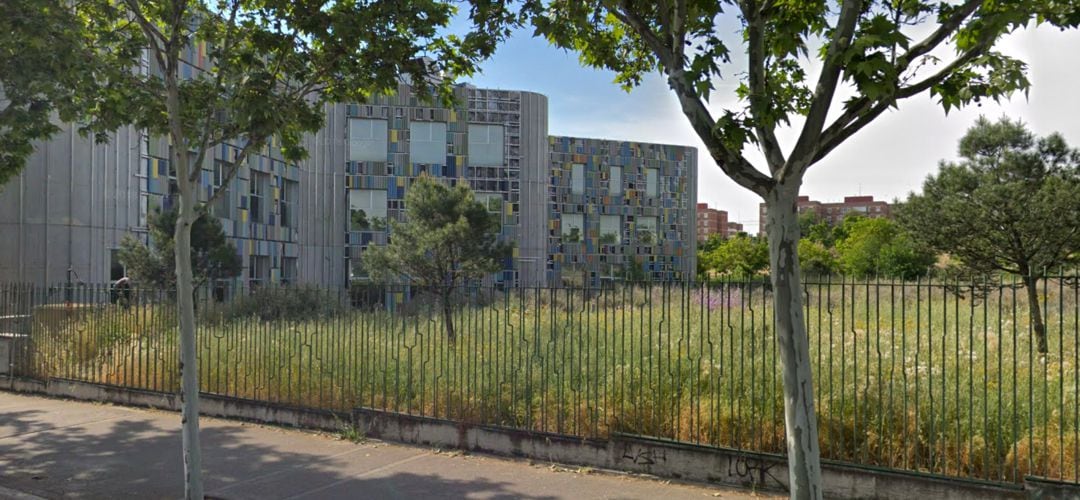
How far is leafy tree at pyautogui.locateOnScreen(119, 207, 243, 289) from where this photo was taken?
20.5 m

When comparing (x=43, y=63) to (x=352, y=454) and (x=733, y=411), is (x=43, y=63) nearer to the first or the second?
(x=352, y=454)

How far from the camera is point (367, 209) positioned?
125 ft

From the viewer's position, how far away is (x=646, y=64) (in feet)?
22.2

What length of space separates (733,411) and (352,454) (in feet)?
13.2

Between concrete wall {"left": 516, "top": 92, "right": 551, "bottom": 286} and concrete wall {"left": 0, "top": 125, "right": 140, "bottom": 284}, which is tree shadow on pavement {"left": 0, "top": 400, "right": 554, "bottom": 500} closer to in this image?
concrete wall {"left": 0, "top": 125, "right": 140, "bottom": 284}

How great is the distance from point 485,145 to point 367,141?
6014 mm

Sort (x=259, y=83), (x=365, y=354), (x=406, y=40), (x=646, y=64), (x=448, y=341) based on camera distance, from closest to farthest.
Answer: (x=259, y=83) < (x=646, y=64) < (x=406, y=40) < (x=448, y=341) < (x=365, y=354)

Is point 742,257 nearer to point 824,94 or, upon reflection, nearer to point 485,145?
point 485,145

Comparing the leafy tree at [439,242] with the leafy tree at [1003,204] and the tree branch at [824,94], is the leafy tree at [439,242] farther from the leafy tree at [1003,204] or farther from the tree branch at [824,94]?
the tree branch at [824,94]

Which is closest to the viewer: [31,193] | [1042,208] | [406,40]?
[406,40]

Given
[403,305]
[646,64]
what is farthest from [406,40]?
[403,305]

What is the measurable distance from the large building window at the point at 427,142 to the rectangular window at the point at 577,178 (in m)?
10.1

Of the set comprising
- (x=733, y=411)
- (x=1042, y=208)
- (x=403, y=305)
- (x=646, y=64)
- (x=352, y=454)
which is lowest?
(x=352, y=454)

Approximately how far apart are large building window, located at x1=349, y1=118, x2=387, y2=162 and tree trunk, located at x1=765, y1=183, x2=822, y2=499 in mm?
35198
